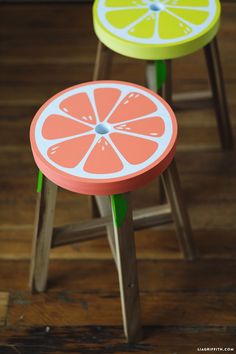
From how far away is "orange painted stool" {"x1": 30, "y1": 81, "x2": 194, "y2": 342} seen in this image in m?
1.65

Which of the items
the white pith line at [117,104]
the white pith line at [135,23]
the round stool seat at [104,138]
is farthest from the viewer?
the white pith line at [135,23]

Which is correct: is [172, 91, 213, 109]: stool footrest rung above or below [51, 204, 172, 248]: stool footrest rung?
above

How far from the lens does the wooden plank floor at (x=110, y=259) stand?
1941 millimetres

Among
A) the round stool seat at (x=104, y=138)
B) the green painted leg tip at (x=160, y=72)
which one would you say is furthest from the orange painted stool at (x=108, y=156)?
the green painted leg tip at (x=160, y=72)

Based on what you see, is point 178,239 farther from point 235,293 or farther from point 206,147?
point 206,147

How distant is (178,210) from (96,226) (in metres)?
0.23

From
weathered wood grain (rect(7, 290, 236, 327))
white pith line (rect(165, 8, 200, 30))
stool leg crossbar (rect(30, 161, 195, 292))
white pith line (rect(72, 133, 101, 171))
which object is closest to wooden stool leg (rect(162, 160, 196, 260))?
stool leg crossbar (rect(30, 161, 195, 292))

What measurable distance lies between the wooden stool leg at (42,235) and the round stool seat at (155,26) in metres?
0.46

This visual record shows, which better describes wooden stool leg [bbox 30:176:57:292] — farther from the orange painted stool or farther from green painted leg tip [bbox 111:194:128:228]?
green painted leg tip [bbox 111:194:128:228]

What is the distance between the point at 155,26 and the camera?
1.99m

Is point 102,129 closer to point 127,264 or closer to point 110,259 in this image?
point 127,264

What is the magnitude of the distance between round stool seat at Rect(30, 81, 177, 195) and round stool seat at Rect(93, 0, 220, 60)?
0.51 feet

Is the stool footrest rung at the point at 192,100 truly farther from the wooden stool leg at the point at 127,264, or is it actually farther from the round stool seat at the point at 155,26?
the wooden stool leg at the point at 127,264

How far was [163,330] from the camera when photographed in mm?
1951
